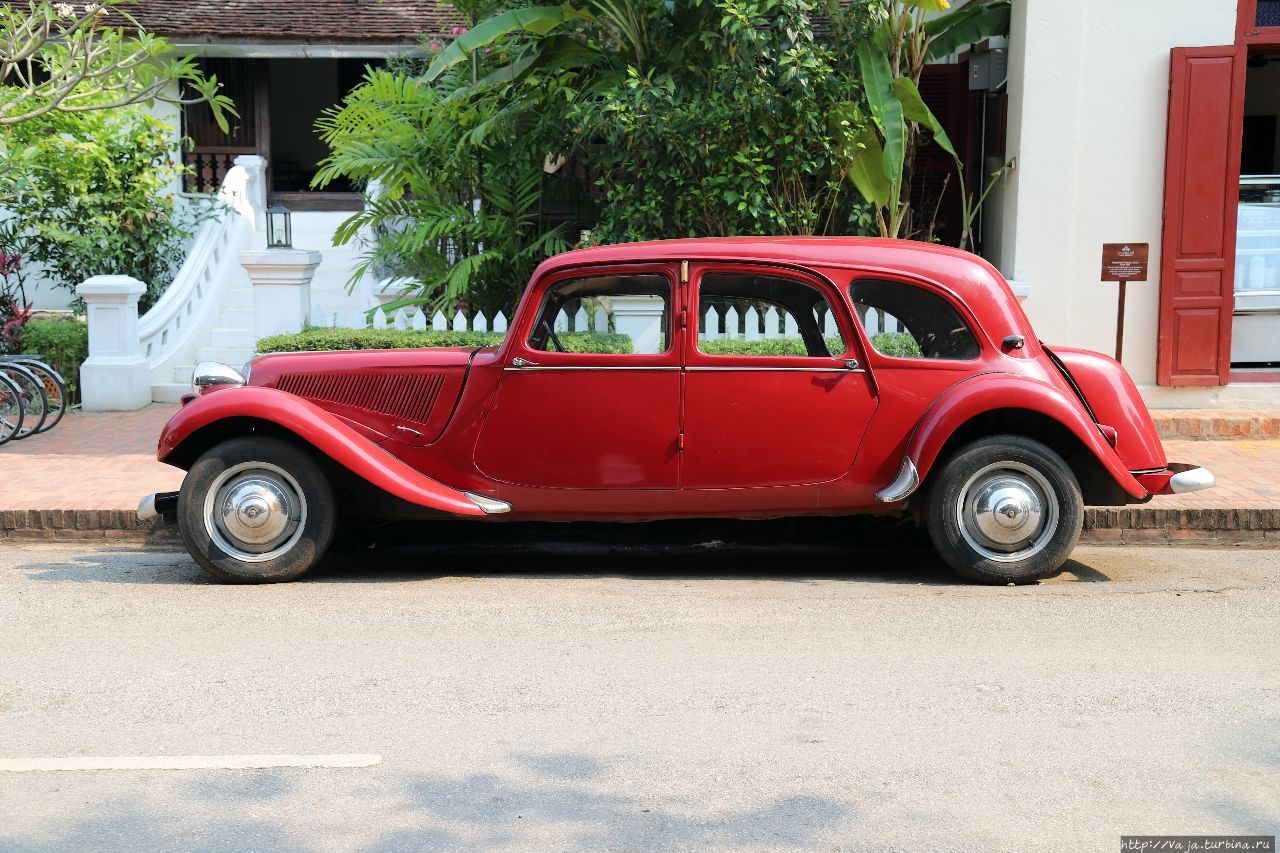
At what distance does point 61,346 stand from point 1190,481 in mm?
10068

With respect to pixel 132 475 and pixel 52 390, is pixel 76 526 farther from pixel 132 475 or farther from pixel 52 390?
pixel 52 390

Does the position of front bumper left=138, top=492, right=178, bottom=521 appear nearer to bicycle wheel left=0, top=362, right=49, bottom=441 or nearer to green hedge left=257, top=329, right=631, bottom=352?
green hedge left=257, top=329, right=631, bottom=352

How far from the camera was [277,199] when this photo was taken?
64.3ft

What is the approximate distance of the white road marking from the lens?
4246mm

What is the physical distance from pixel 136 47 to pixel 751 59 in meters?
4.60

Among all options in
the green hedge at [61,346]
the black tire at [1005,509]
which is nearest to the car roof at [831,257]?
the black tire at [1005,509]

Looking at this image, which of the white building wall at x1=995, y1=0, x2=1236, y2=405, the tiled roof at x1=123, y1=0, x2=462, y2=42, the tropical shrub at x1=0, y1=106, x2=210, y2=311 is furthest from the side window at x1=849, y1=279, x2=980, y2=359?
the tiled roof at x1=123, y1=0, x2=462, y2=42

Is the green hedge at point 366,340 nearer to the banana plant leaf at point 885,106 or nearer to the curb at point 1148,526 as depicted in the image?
the curb at point 1148,526

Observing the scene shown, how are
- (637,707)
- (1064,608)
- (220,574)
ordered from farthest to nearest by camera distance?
(220,574), (1064,608), (637,707)

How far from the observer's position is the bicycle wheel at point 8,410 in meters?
10.3

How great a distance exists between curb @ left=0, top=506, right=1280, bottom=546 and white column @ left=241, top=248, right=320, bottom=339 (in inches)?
158

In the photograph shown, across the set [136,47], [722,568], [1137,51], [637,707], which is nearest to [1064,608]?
[722,568]

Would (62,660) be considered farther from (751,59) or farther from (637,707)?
(751,59)

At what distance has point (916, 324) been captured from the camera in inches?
266
